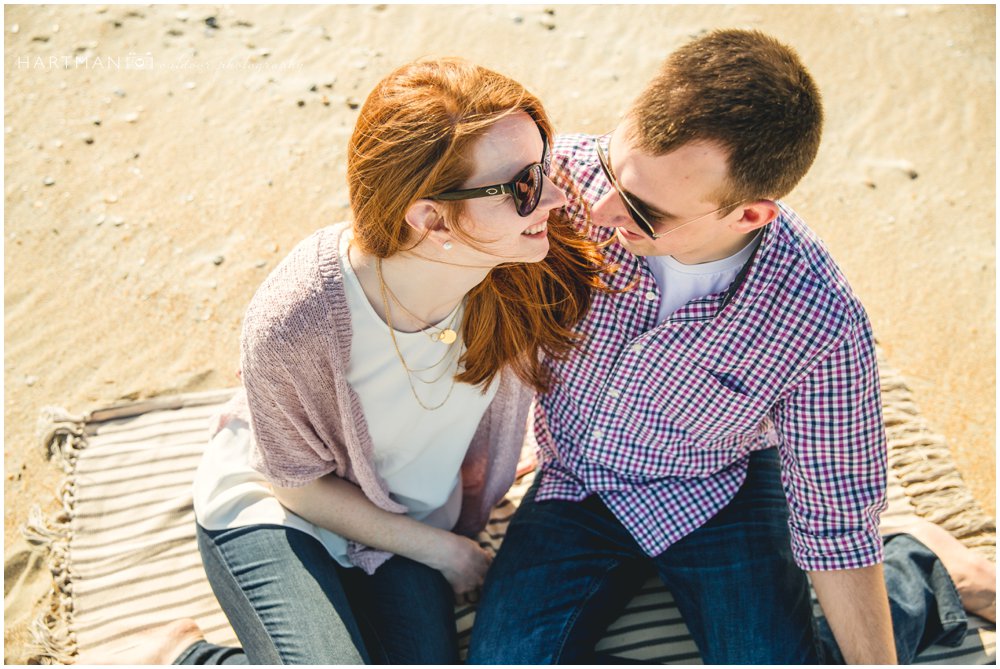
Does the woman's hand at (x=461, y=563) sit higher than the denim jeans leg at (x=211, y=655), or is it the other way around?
the woman's hand at (x=461, y=563)

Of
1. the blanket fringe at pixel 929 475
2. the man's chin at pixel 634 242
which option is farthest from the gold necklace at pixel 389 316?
the blanket fringe at pixel 929 475

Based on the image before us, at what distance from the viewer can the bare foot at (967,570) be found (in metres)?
3.21

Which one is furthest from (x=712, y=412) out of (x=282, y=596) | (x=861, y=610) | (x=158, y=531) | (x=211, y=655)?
(x=158, y=531)

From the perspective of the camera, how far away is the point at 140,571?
332cm

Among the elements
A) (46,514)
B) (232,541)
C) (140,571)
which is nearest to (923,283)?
(232,541)

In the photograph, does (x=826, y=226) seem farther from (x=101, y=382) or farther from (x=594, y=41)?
(x=101, y=382)

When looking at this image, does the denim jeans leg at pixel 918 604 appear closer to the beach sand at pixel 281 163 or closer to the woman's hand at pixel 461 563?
the beach sand at pixel 281 163

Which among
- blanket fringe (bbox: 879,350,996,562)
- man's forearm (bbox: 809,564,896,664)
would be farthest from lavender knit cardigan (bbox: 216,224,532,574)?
blanket fringe (bbox: 879,350,996,562)

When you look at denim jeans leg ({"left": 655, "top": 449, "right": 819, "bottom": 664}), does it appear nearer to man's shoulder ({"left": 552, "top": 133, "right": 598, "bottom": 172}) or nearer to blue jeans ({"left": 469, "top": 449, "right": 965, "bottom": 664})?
blue jeans ({"left": 469, "top": 449, "right": 965, "bottom": 664})

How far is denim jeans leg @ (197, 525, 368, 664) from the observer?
265 cm

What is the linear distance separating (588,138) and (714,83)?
676 mm

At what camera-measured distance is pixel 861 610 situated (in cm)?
268

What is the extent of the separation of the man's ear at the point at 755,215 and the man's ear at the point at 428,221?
929 mm

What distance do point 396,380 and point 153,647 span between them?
1475 millimetres
